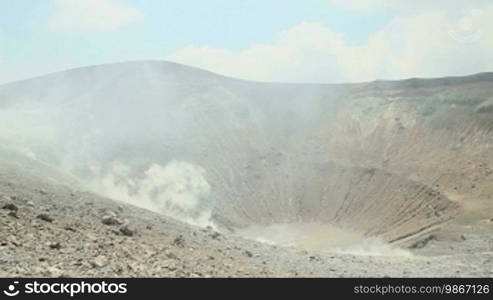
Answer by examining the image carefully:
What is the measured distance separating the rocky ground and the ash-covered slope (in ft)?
64.2

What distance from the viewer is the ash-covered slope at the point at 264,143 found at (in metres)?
48.5

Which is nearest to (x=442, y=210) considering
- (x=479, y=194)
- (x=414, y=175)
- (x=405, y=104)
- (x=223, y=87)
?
(x=479, y=194)

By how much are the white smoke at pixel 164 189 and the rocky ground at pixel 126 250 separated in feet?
73.4

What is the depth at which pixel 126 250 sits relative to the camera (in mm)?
15516

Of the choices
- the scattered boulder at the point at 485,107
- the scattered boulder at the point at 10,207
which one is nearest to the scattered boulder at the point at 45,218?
the scattered boulder at the point at 10,207

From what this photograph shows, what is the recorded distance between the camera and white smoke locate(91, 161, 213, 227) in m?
47.0

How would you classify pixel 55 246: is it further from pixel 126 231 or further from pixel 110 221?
pixel 110 221

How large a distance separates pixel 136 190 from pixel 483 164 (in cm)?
3055

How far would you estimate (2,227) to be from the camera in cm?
1476

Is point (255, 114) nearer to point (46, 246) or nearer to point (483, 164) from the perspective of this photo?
point (483, 164)

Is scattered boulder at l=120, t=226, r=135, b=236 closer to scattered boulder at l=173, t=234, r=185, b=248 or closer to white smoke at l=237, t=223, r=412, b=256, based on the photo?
scattered boulder at l=173, t=234, r=185, b=248

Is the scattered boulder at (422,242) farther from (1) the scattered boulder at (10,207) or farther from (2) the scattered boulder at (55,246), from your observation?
(2) the scattered boulder at (55,246)

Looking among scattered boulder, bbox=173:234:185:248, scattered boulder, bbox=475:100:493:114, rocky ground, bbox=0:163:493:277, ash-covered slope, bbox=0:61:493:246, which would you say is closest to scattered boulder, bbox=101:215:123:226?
rocky ground, bbox=0:163:493:277

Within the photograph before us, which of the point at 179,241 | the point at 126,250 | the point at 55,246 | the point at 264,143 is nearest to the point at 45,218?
the point at 55,246
